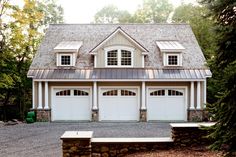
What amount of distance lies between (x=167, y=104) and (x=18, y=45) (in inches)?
371

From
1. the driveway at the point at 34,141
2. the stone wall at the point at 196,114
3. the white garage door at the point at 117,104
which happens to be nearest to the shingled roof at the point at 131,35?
the white garage door at the point at 117,104

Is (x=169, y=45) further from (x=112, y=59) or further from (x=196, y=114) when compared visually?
(x=196, y=114)

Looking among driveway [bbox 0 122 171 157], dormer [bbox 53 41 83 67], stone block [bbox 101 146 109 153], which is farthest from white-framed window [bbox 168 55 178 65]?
stone block [bbox 101 146 109 153]

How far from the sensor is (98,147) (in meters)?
9.92

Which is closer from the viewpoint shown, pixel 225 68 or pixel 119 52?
pixel 225 68

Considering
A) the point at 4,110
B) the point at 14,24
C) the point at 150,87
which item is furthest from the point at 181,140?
the point at 4,110

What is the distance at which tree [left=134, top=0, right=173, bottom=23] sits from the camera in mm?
41438

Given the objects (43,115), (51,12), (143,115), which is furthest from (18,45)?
(51,12)

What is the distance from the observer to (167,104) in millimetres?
22656

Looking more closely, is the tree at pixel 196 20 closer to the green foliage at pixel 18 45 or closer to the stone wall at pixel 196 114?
the stone wall at pixel 196 114

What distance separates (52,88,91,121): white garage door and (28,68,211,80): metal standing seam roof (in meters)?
0.91

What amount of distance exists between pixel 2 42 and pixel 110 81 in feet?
21.6

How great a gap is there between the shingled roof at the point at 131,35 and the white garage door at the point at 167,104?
157cm

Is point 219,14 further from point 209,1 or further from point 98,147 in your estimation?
point 98,147
